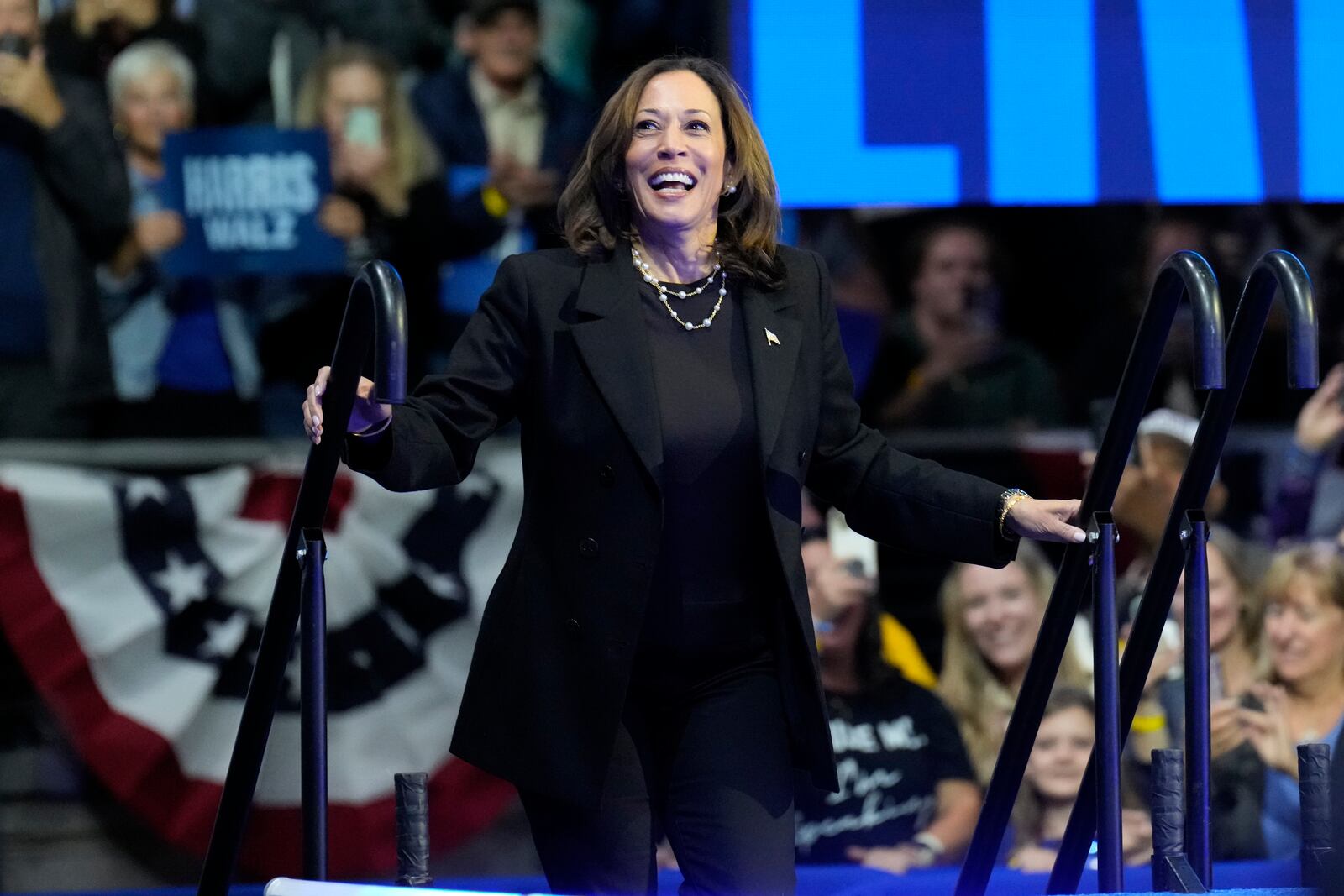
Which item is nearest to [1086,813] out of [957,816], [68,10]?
[957,816]

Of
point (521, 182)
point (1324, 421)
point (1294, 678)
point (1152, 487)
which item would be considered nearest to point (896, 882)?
point (1294, 678)

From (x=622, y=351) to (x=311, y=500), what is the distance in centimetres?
49

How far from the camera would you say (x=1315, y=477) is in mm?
4934

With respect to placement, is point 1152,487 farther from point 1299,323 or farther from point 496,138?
point 1299,323

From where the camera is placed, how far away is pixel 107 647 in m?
4.62

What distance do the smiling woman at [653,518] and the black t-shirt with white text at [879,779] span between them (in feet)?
6.99

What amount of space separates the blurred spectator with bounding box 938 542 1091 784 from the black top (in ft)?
7.98

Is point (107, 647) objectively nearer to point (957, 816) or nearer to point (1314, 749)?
point (957, 816)

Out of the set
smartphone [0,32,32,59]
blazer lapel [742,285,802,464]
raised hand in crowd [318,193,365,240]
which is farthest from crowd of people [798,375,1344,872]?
smartphone [0,32,32,59]

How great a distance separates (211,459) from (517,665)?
2487 mm

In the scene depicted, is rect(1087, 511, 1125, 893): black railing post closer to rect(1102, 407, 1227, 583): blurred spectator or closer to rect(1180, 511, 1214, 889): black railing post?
rect(1180, 511, 1214, 889): black railing post

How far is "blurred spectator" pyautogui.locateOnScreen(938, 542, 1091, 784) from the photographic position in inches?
189

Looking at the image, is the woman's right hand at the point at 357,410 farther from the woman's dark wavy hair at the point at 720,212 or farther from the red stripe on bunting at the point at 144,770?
the red stripe on bunting at the point at 144,770

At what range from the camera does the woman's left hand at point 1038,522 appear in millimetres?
2623
